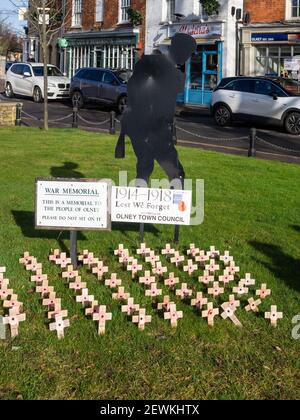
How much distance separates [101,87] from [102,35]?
9.52 m

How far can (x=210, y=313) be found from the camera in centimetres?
498

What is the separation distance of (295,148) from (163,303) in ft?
39.4

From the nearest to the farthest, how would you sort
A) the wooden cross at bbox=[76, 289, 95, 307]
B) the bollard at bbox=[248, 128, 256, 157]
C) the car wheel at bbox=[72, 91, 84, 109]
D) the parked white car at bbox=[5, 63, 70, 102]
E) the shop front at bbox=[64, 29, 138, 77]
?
the wooden cross at bbox=[76, 289, 95, 307], the bollard at bbox=[248, 128, 256, 157], the car wheel at bbox=[72, 91, 84, 109], the parked white car at bbox=[5, 63, 70, 102], the shop front at bbox=[64, 29, 138, 77]

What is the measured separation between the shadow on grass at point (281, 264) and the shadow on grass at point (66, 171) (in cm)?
437

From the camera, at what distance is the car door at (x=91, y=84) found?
25844 millimetres

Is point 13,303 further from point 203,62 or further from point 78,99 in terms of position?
point 203,62

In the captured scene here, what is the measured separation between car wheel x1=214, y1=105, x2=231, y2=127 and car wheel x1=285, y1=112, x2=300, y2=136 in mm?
2378

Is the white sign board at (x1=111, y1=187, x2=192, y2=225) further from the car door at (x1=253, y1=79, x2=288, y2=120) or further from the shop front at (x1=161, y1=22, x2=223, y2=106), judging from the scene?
the shop front at (x1=161, y1=22, x2=223, y2=106)

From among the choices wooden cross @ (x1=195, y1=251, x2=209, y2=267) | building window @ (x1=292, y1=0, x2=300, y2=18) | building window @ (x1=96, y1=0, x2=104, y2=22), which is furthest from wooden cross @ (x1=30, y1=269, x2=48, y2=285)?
building window @ (x1=96, y1=0, x2=104, y2=22)

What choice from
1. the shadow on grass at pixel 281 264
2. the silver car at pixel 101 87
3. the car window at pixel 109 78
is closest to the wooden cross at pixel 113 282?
the shadow on grass at pixel 281 264

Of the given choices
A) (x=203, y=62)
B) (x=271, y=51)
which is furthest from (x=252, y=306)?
(x=203, y=62)

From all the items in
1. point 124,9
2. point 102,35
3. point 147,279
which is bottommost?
point 147,279

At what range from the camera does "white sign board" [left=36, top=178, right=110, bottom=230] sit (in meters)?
5.95
